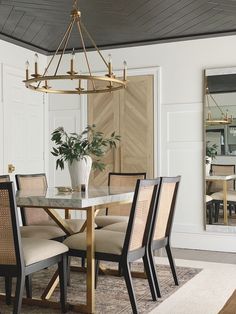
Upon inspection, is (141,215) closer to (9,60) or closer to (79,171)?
(79,171)

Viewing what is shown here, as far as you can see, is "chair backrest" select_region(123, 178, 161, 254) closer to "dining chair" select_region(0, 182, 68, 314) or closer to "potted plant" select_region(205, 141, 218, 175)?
"dining chair" select_region(0, 182, 68, 314)

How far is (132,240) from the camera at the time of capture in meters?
3.20

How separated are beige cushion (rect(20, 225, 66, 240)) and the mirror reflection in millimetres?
2352

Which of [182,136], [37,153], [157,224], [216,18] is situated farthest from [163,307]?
Answer: [37,153]

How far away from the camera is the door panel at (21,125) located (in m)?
5.87

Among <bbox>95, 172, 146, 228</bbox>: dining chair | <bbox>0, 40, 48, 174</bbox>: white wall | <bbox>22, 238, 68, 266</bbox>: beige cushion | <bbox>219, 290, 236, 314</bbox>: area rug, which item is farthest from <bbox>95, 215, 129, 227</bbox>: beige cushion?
<bbox>219, 290, 236, 314</bbox>: area rug

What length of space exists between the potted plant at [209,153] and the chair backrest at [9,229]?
3.33 metres

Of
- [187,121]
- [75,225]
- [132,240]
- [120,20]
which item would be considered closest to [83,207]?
[132,240]

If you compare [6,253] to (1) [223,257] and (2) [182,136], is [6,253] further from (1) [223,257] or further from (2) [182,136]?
(2) [182,136]

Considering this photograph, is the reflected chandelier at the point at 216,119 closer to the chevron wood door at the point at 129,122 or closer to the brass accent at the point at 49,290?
the chevron wood door at the point at 129,122

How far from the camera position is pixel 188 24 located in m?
5.23

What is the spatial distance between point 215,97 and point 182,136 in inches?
25.1

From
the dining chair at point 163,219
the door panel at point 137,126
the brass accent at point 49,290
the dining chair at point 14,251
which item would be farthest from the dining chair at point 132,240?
the door panel at point 137,126

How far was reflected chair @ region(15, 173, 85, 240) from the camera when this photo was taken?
3.77 metres
